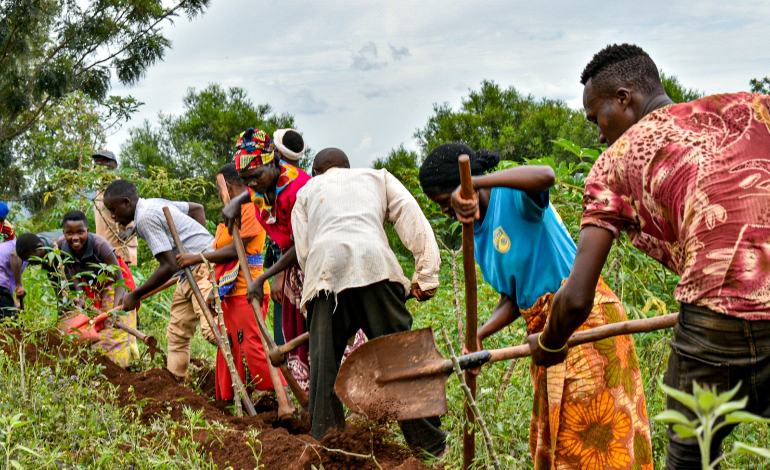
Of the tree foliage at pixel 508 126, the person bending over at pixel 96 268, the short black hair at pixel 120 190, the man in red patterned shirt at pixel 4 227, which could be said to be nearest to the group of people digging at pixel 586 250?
the short black hair at pixel 120 190

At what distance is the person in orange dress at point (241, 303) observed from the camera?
4738 mm

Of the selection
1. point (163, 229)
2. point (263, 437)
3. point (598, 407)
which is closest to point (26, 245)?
point (163, 229)

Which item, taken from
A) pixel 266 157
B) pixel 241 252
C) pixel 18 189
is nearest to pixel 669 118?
pixel 266 157

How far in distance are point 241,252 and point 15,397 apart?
1.57m

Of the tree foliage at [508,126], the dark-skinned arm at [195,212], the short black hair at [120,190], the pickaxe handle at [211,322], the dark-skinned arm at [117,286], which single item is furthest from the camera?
the tree foliage at [508,126]

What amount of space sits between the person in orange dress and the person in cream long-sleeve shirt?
124 centimetres

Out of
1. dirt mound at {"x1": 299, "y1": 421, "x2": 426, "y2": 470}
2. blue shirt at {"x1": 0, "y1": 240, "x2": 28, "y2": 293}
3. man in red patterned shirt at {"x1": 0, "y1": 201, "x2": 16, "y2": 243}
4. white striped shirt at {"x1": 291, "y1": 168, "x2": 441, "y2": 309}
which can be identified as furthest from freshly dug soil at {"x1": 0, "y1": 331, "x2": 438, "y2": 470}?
man in red patterned shirt at {"x1": 0, "y1": 201, "x2": 16, "y2": 243}

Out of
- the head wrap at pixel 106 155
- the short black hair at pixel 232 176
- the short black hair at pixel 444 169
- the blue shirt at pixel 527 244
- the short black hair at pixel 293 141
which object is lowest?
the head wrap at pixel 106 155

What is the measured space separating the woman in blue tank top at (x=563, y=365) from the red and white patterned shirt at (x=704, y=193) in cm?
44

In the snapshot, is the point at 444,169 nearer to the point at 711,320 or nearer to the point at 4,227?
the point at 711,320

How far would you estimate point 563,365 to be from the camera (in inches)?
95.5

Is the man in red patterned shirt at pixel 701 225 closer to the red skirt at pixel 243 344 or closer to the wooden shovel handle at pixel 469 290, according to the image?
the wooden shovel handle at pixel 469 290

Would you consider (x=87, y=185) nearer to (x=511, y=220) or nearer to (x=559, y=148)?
(x=511, y=220)

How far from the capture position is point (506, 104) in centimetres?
1316
